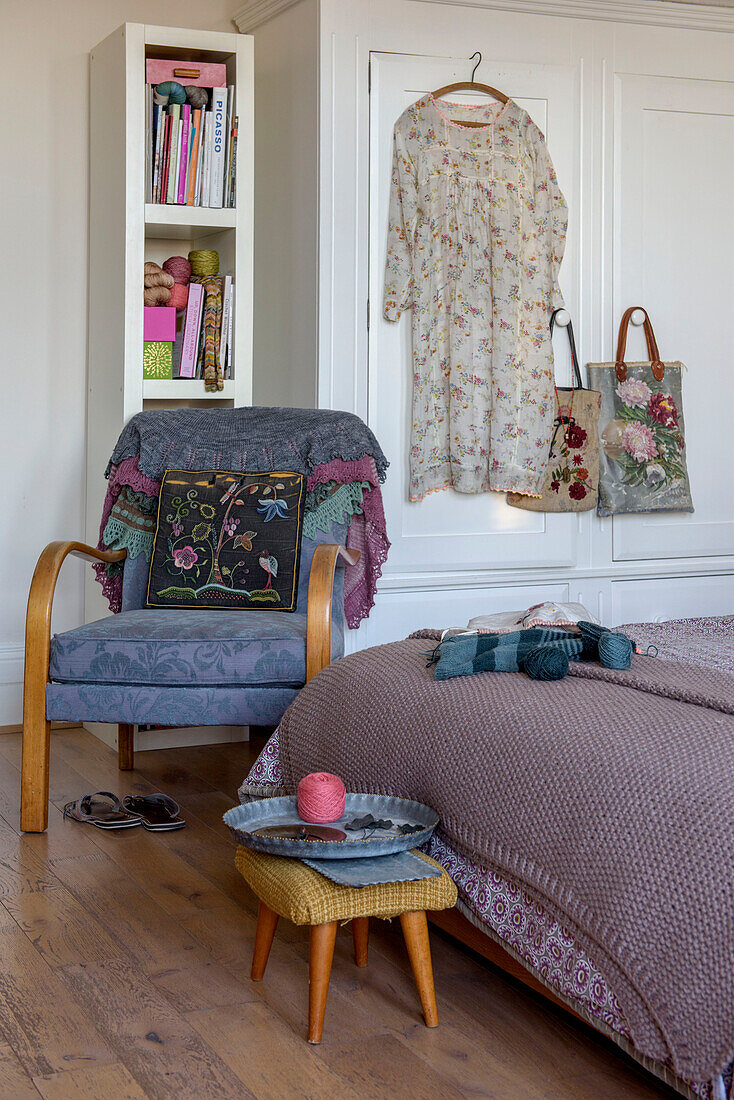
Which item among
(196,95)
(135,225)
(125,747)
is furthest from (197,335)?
(125,747)

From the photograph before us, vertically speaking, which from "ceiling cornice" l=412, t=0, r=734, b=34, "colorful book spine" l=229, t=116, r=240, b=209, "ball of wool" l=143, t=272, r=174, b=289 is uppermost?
"ceiling cornice" l=412, t=0, r=734, b=34

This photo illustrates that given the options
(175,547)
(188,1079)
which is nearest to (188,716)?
(175,547)

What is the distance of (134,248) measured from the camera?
130 inches

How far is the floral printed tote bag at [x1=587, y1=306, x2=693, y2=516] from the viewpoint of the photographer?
3.68 metres

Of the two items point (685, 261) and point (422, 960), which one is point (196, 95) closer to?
point (685, 261)

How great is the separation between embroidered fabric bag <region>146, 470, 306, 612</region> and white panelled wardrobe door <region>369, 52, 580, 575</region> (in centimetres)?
54

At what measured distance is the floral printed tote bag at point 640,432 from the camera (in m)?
3.68

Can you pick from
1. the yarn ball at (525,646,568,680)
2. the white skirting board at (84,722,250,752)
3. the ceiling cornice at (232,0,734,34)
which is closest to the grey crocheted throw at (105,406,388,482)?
the white skirting board at (84,722,250,752)

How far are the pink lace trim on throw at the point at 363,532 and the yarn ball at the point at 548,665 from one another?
1.25 metres

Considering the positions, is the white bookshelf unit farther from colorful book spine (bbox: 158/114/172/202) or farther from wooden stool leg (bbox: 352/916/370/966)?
wooden stool leg (bbox: 352/916/370/966)

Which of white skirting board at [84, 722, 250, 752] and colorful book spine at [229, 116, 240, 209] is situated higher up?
colorful book spine at [229, 116, 240, 209]

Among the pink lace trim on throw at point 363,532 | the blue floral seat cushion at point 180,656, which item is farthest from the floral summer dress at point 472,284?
the blue floral seat cushion at point 180,656

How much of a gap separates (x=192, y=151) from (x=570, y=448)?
4.88ft

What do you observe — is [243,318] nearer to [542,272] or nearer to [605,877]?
[542,272]
